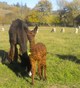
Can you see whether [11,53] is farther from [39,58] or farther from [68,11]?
[68,11]

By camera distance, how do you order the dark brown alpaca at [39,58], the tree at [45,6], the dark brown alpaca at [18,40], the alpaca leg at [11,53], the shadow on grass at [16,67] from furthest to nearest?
the tree at [45,6]
the alpaca leg at [11,53]
the dark brown alpaca at [18,40]
the shadow on grass at [16,67]
the dark brown alpaca at [39,58]

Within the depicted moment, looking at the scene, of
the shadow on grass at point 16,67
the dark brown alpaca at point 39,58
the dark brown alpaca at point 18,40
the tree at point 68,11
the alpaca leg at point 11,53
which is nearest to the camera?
the dark brown alpaca at point 39,58

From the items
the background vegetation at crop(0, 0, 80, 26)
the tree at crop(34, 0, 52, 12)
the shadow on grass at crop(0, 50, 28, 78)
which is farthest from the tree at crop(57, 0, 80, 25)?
the shadow on grass at crop(0, 50, 28, 78)

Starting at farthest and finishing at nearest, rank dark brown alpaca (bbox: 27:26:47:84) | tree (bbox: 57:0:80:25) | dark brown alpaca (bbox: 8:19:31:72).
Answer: tree (bbox: 57:0:80:25) → dark brown alpaca (bbox: 8:19:31:72) → dark brown alpaca (bbox: 27:26:47:84)

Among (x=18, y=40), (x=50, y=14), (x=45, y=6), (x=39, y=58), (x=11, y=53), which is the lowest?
(x=50, y=14)

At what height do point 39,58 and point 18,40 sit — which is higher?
point 18,40

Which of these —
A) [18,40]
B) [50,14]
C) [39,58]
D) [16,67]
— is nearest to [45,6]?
[50,14]

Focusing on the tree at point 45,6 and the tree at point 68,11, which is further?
the tree at point 45,6

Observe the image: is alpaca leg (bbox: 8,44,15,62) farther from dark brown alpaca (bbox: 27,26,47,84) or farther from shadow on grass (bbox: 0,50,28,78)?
dark brown alpaca (bbox: 27,26,47,84)

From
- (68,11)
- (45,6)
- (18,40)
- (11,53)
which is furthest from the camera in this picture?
(45,6)

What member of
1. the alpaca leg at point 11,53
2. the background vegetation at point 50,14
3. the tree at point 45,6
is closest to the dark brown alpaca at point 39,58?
the alpaca leg at point 11,53

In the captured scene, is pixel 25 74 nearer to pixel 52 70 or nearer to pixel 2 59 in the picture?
pixel 52 70

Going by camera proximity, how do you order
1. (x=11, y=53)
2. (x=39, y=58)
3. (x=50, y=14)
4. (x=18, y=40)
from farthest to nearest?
(x=50, y=14) < (x=11, y=53) < (x=18, y=40) < (x=39, y=58)

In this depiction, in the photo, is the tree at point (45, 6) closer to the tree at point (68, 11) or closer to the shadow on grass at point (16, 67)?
the tree at point (68, 11)
